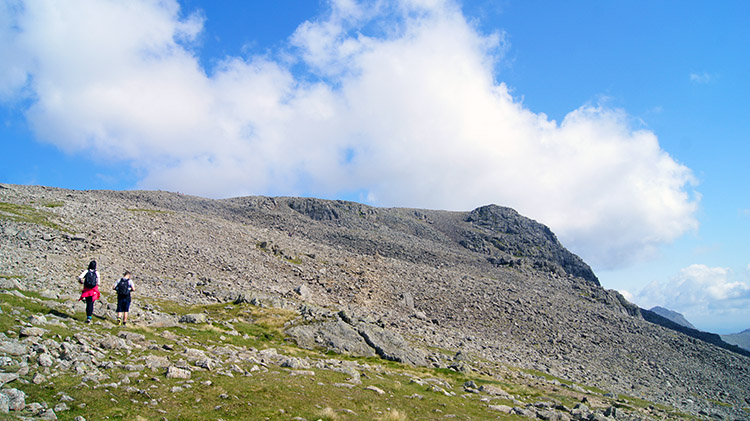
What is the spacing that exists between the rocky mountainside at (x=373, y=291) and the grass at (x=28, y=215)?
0.74 feet

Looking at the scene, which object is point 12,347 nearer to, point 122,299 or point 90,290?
point 90,290

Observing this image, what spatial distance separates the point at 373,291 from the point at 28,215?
4423 cm

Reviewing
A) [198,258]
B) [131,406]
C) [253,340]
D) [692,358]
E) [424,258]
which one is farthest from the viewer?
[424,258]

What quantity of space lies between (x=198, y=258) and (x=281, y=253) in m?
16.3

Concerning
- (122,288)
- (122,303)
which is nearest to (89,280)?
(122,288)

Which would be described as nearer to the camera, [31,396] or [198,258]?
[31,396]

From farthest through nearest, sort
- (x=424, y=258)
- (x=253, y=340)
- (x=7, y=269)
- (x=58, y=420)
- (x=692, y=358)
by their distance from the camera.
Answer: (x=424, y=258) → (x=692, y=358) → (x=7, y=269) → (x=253, y=340) → (x=58, y=420)

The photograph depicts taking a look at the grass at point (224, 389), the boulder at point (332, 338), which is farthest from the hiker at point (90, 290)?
the boulder at point (332, 338)

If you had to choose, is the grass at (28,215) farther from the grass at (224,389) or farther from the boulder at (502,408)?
the boulder at (502,408)

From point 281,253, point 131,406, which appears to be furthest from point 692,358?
point 131,406

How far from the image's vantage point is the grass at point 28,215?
46.6m

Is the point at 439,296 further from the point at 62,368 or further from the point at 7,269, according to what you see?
the point at 62,368

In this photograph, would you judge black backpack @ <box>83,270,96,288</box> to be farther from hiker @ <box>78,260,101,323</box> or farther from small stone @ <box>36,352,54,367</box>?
small stone @ <box>36,352,54,367</box>

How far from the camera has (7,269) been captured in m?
29.6
